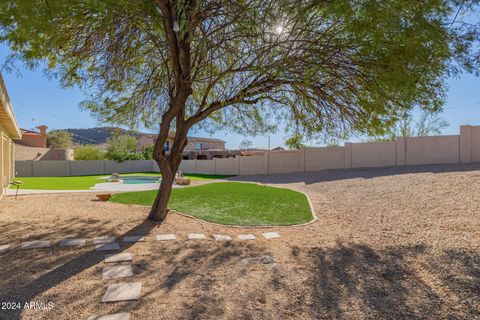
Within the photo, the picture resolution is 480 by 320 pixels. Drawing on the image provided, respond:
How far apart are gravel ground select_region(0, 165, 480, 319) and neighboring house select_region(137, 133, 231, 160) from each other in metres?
31.2

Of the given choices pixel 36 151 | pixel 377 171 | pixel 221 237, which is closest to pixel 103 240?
pixel 221 237

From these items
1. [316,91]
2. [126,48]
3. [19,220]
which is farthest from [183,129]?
[19,220]

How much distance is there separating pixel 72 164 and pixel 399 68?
35056mm

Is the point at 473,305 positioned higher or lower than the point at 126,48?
lower

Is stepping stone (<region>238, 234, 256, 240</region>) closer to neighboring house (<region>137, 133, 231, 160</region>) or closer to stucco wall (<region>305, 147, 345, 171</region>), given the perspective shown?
stucco wall (<region>305, 147, 345, 171</region>)

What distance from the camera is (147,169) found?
125ft

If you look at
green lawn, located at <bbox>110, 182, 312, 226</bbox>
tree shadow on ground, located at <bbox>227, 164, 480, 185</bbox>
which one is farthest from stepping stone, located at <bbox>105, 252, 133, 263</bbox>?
tree shadow on ground, located at <bbox>227, 164, 480, 185</bbox>

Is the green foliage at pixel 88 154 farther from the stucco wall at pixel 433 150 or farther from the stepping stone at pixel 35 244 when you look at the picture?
the stepping stone at pixel 35 244

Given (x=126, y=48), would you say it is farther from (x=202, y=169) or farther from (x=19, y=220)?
(x=202, y=169)

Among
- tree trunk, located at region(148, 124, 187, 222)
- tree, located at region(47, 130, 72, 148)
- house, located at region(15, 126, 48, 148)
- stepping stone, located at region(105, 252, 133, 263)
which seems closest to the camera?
stepping stone, located at region(105, 252, 133, 263)

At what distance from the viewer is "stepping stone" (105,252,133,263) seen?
5.11 m

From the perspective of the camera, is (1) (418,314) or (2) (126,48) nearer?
(1) (418,314)

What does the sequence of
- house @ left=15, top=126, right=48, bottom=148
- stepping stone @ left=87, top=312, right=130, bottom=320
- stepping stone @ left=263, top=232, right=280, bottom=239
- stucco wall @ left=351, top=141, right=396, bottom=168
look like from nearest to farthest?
stepping stone @ left=87, top=312, right=130, bottom=320
stepping stone @ left=263, top=232, right=280, bottom=239
stucco wall @ left=351, top=141, right=396, bottom=168
house @ left=15, top=126, right=48, bottom=148

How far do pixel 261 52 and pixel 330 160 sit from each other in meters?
18.2
